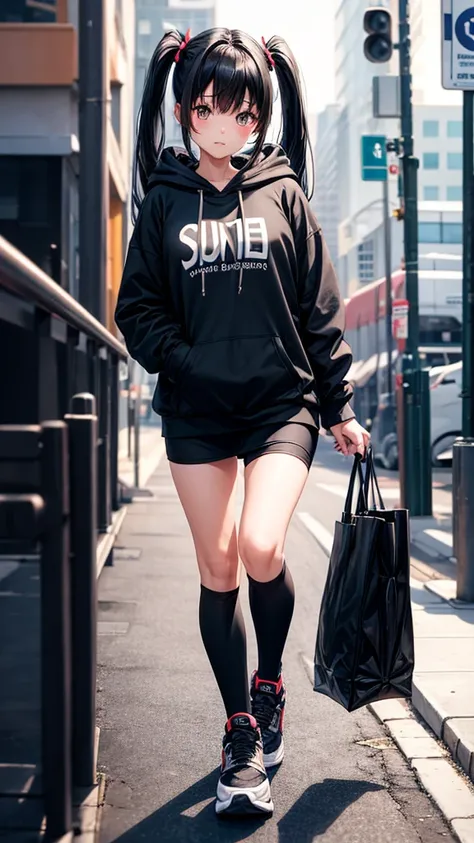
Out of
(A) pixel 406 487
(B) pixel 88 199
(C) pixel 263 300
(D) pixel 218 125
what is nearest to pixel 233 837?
(C) pixel 263 300

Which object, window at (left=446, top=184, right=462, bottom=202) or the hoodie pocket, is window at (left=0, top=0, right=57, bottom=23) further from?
window at (left=446, top=184, right=462, bottom=202)

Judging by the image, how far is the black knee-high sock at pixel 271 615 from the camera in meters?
3.09

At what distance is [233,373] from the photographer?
2.86 m

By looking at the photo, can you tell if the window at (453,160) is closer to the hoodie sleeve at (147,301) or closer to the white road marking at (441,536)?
the white road marking at (441,536)

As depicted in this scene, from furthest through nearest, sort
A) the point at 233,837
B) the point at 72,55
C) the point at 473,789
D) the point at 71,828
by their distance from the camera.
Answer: the point at 72,55 < the point at 473,789 < the point at 233,837 < the point at 71,828

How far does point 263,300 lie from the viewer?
2.89 m

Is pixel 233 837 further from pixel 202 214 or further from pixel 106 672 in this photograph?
pixel 106 672

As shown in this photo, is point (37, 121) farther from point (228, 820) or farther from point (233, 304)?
point (228, 820)

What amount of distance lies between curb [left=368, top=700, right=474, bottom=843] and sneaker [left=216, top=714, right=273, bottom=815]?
0.47m

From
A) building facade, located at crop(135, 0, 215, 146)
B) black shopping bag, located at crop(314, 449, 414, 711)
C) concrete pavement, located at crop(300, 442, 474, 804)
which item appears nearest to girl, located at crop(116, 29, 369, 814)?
black shopping bag, located at crop(314, 449, 414, 711)

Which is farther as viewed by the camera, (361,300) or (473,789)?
(361,300)

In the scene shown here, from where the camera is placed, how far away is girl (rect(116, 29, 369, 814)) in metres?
2.88

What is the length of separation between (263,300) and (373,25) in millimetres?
9089

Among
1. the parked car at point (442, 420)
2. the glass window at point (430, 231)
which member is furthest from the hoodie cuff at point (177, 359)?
the glass window at point (430, 231)
